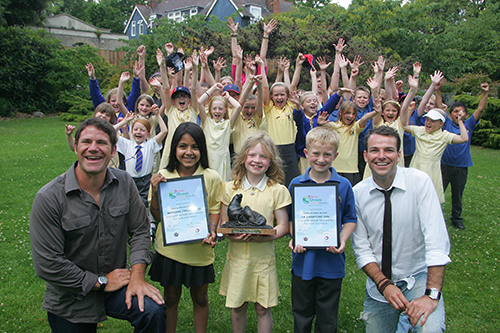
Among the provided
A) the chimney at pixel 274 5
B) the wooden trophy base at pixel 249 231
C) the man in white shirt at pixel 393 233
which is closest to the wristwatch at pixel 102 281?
the wooden trophy base at pixel 249 231

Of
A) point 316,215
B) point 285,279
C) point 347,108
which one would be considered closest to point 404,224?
point 316,215

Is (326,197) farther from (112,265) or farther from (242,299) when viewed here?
(112,265)

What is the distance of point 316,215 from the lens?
131 inches

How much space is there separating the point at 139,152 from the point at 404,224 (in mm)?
4126

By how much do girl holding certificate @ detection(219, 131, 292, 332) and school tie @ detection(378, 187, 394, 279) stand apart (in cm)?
87

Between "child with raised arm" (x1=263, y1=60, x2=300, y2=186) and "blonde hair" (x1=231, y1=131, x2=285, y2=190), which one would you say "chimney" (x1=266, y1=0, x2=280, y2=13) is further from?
"blonde hair" (x1=231, y1=131, x2=285, y2=190)

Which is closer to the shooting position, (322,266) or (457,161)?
(322,266)

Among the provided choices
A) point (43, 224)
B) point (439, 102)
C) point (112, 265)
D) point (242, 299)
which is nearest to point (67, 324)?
point (112, 265)

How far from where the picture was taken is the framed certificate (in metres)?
3.30

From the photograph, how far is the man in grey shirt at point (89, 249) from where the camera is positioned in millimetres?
2842

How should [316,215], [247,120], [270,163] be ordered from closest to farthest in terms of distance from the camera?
[316,215] < [270,163] < [247,120]

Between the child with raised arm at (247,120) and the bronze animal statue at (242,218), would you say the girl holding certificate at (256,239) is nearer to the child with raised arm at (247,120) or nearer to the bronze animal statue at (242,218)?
the bronze animal statue at (242,218)

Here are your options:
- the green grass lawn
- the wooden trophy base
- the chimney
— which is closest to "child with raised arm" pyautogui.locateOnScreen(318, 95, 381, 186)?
the green grass lawn

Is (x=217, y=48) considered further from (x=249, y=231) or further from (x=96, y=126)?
(x=249, y=231)
